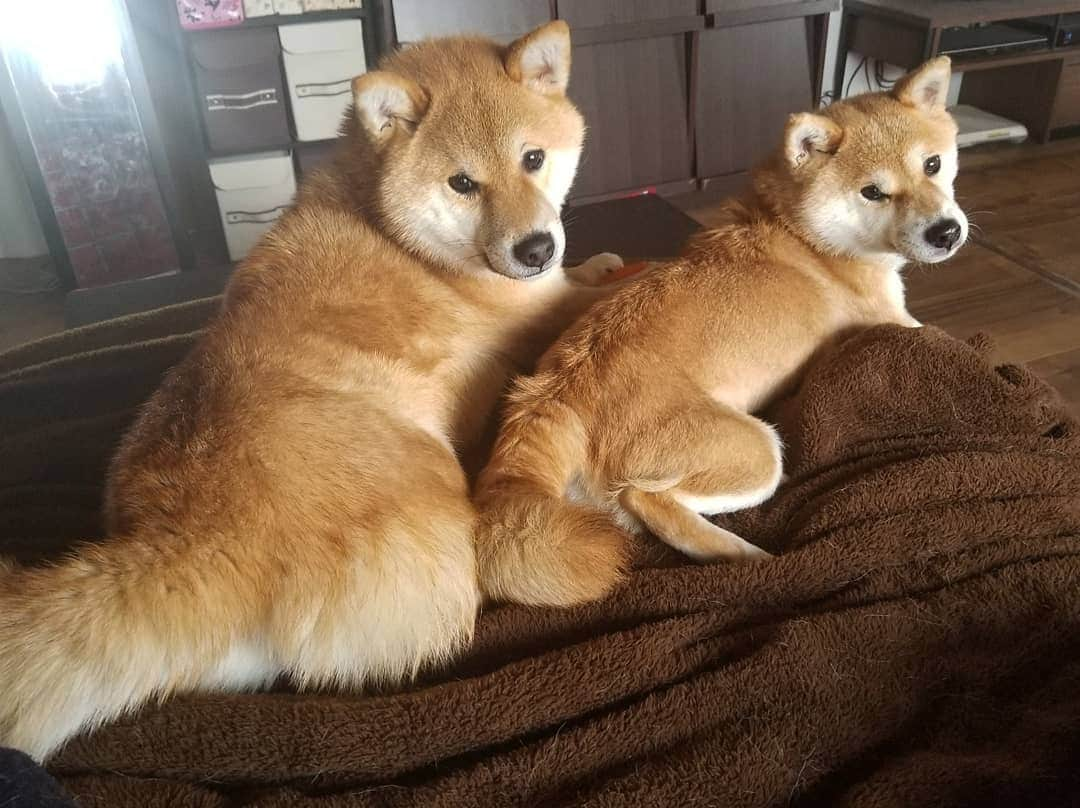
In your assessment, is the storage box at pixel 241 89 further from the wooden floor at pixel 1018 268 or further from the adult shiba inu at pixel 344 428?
the adult shiba inu at pixel 344 428

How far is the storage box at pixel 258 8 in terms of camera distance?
2686mm

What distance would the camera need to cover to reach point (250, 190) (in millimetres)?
2922

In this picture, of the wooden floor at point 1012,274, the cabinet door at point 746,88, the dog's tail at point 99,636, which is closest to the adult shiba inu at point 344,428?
the dog's tail at point 99,636

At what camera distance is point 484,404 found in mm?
1226

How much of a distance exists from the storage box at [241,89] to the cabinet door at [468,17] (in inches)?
18.2

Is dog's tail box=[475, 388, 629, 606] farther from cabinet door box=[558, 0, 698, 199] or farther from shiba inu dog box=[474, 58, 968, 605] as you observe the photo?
cabinet door box=[558, 0, 698, 199]

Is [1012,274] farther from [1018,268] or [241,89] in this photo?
[241,89]

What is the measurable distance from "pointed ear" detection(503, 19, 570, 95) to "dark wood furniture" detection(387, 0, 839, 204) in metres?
1.88

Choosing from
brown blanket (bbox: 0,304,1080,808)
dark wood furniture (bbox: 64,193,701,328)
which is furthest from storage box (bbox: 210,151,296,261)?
brown blanket (bbox: 0,304,1080,808)

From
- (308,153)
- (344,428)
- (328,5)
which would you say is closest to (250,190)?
(308,153)

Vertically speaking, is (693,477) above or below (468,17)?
below

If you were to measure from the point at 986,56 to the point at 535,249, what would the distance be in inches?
121

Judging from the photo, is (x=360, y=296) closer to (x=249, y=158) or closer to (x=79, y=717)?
(x=79, y=717)

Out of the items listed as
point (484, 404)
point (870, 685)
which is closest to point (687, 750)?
point (870, 685)
